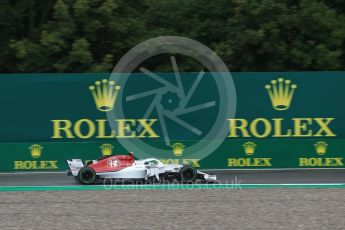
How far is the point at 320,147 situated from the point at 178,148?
3.28 m

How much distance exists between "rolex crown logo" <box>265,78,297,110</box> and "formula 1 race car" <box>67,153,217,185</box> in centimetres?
314

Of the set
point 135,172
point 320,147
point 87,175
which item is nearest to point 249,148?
point 320,147

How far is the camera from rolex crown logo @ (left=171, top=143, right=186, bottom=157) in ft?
49.0

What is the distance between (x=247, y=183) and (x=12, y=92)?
19.6 feet

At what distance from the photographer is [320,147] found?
14922 millimetres

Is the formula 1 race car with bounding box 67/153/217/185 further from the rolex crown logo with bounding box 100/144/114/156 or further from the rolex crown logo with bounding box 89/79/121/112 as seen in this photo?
the rolex crown logo with bounding box 89/79/121/112

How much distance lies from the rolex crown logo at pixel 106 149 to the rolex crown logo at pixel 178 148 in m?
1.44

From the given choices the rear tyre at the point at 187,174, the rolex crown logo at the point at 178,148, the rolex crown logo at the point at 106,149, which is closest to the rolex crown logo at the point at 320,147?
the rolex crown logo at the point at 178,148

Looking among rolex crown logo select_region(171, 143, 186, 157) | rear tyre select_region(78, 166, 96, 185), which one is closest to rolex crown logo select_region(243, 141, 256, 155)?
rolex crown logo select_region(171, 143, 186, 157)

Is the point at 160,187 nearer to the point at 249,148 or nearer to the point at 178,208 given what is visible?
the point at 178,208

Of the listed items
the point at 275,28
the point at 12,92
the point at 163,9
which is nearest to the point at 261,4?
the point at 275,28

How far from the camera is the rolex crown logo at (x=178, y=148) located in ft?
49.0

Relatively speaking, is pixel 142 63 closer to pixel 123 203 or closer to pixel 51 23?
pixel 51 23

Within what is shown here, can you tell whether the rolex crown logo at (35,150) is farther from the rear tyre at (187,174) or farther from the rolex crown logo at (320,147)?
the rolex crown logo at (320,147)
